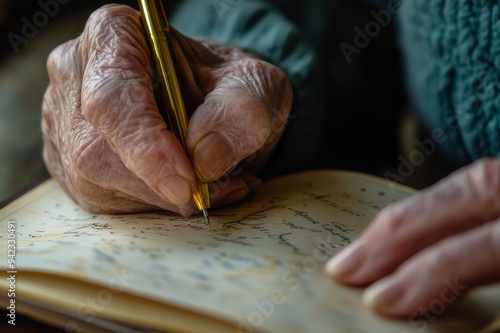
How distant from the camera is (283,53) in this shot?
693 millimetres

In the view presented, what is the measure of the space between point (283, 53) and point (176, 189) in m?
0.29

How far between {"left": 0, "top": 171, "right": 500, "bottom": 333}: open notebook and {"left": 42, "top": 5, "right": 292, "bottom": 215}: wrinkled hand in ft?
0.11

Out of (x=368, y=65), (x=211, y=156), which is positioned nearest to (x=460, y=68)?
(x=368, y=65)

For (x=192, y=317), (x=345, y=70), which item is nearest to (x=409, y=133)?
(x=345, y=70)

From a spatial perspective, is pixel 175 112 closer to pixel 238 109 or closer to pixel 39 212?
pixel 238 109

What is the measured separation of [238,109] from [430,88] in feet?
0.93

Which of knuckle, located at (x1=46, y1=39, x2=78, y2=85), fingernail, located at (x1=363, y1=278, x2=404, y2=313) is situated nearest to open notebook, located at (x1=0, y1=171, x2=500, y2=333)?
fingernail, located at (x1=363, y1=278, x2=404, y2=313)

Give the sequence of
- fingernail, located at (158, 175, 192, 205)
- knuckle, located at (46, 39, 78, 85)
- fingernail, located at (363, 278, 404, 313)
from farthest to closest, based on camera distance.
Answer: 1. knuckle, located at (46, 39, 78, 85)
2. fingernail, located at (158, 175, 192, 205)
3. fingernail, located at (363, 278, 404, 313)

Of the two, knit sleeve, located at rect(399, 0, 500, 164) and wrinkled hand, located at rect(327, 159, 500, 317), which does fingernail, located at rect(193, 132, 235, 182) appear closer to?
wrinkled hand, located at rect(327, 159, 500, 317)

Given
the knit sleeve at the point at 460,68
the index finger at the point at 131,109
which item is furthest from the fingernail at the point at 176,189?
the knit sleeve at the point at 460,68

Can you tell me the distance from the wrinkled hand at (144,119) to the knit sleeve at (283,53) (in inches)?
2.6

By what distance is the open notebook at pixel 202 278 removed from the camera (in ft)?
1.15

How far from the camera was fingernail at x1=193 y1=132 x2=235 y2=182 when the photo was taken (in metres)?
0.47

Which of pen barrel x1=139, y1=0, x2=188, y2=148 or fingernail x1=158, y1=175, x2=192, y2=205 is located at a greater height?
pen barrel x1=139, y1=0, x2=188, y2=148
